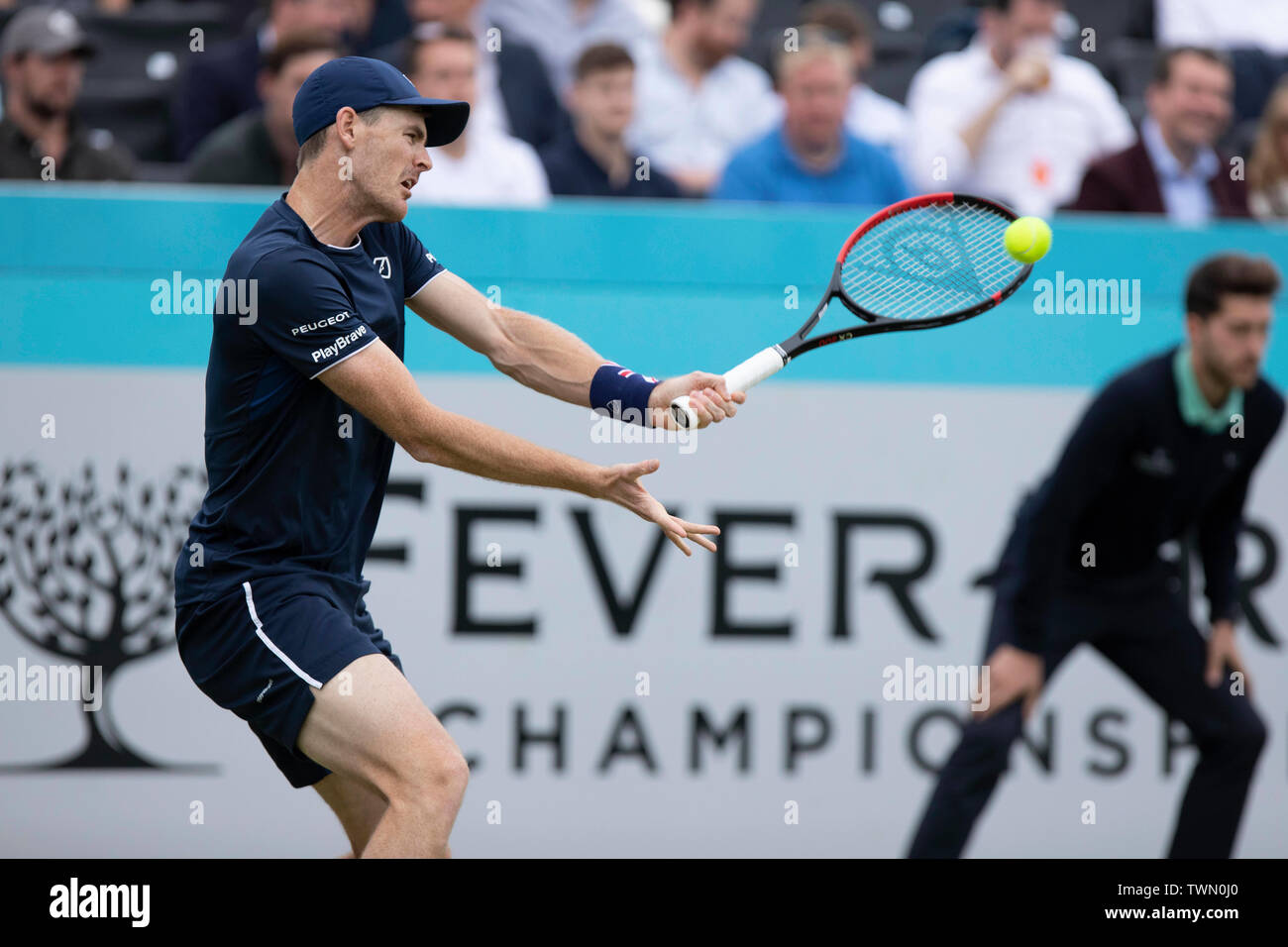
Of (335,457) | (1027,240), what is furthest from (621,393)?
(1027,240)

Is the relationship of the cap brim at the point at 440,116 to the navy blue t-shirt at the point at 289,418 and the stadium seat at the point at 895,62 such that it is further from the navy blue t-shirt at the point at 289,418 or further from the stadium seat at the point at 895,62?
the stadium seat at the point at 895,62

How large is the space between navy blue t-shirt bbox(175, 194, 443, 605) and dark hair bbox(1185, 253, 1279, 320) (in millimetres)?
2917

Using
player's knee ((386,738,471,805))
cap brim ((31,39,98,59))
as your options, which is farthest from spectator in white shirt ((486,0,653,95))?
player's knee ((386,738,471,805))

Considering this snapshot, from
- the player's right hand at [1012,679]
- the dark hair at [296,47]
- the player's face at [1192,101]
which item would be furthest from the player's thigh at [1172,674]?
the dark hair at [296,47]

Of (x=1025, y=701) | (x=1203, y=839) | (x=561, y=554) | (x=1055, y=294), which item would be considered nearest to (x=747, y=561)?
(x=561, y=554)

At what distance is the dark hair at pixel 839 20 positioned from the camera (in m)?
6.53

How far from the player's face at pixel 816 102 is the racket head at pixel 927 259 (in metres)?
1.71

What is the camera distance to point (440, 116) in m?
3.54

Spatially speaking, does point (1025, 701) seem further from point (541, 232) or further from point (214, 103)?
point (214, 103)

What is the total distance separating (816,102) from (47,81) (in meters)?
2.58

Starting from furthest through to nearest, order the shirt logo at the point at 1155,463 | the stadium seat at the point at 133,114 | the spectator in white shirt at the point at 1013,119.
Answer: the stadium seat at the point at 133,114 → the spectator in white shirt at the point at 1013,119 → the shirt logo at the point at 1155,463

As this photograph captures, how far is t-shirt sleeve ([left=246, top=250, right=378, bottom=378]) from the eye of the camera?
3330 millimetres

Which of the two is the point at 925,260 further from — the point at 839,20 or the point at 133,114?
the point at 133,114

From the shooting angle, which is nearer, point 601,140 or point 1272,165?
point 601,140
